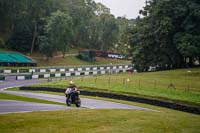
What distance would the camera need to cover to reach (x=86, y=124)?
1789cm

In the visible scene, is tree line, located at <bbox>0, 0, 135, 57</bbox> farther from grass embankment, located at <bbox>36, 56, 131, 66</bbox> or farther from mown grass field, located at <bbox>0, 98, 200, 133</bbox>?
mown grass field, located at <bbox>0, 98, 200, 133</bbox>

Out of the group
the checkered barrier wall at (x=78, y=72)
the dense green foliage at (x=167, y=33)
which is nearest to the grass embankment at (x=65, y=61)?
the checkered barrier wall at (x=78, y=72)

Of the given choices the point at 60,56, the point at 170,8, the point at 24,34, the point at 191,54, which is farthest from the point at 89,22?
the point at 191,54

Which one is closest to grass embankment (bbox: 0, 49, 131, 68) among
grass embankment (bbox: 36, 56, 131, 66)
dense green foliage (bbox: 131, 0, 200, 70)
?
grass embankment (bbox: 36, 56, 131, 66)

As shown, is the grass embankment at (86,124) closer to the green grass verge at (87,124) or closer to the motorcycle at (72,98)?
the green grass verge at (87,124)

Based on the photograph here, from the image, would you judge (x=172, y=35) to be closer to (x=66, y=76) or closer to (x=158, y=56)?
(x=158, y=56)

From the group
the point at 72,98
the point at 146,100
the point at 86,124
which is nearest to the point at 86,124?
the point at 86,124

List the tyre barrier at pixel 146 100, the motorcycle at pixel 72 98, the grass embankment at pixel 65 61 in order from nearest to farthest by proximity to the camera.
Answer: the motorcycle at pixel 72 98 < the tyre barrier at pixel 146 100 < the grass embankment at pixel 65 61

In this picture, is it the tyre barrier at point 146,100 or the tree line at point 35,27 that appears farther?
the tree line at point 35,27

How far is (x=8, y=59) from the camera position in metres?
72.8

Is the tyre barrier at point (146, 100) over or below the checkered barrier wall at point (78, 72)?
below

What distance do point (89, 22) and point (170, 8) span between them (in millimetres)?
47100

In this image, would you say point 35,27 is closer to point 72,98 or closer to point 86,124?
point 72,98

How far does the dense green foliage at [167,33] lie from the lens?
2655 inches
